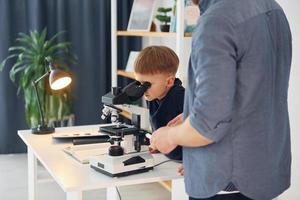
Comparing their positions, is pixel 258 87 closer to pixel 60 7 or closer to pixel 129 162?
pixel 129 162

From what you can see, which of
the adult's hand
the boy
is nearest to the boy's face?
the boy

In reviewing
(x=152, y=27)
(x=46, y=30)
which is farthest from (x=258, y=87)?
(x=46, y=30)

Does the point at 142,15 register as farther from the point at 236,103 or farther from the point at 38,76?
the point at 236,103

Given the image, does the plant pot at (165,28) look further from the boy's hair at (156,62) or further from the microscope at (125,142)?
the microscope at (125,142)

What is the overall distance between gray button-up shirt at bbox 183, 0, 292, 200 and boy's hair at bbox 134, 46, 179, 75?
59cm

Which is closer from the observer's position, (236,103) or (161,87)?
(236,103)

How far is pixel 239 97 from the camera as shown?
125cm

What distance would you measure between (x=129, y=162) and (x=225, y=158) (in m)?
0.51

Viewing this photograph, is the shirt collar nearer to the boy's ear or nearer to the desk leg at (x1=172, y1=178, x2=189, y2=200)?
the boy's ear

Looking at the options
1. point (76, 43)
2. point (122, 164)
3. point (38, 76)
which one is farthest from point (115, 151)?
point (76, 43)

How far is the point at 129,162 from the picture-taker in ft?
5.50

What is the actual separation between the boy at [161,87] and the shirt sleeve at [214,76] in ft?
2.31

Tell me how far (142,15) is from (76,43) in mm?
938

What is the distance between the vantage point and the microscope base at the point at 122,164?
5.39ft
